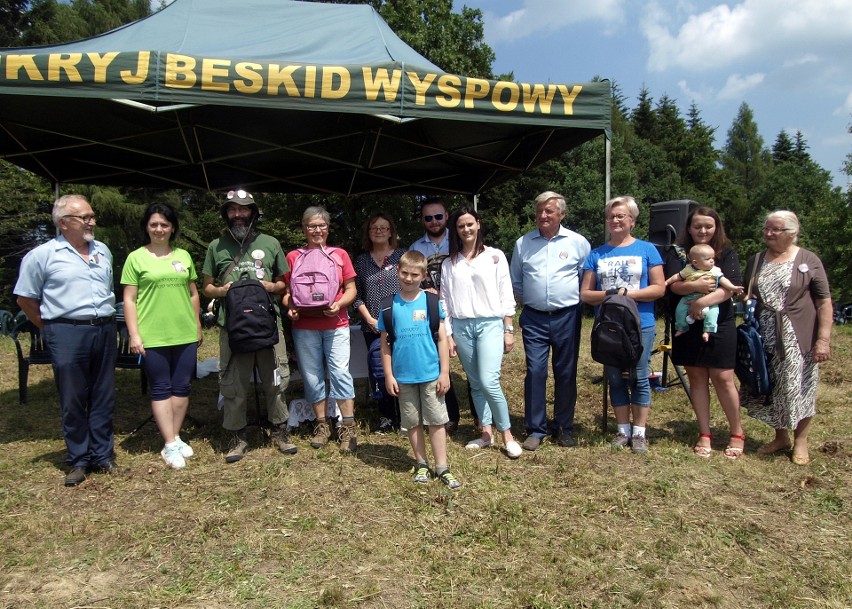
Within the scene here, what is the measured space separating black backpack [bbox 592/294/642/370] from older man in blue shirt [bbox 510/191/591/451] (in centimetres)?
33

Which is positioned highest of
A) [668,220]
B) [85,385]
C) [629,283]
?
[668,220]

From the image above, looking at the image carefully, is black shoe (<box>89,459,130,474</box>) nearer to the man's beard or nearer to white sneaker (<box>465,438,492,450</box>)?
white sneaker (<box>465,438,492,450</box>)

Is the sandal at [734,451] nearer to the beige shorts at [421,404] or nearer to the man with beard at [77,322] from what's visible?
the beige shorts at [421,404]

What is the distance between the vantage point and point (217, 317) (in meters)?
4.16

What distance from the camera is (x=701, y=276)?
3.97 m

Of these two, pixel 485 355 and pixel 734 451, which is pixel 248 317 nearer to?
pixel 485 355

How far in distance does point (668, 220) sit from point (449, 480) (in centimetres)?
524

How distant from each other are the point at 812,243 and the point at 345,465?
32.1m

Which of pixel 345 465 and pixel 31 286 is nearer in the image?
pixel 31 286

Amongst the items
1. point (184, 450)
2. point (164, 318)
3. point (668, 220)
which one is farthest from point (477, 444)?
point (668, 220)

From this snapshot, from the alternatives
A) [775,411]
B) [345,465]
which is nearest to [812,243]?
[775,411]

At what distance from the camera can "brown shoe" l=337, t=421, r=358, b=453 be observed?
14.1 ft

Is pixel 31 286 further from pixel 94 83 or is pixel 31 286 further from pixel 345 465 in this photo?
pixel 345 465

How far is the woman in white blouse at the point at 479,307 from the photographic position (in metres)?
4.02
